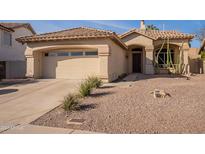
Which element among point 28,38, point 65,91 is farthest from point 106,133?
point 28,38

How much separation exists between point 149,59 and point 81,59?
1041 cm

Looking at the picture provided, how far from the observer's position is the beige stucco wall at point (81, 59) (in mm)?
14273

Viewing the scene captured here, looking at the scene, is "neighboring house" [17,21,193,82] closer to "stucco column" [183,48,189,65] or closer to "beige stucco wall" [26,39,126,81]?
"beige stucco wall" [26,39,126,81]

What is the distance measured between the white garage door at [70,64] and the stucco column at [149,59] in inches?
393

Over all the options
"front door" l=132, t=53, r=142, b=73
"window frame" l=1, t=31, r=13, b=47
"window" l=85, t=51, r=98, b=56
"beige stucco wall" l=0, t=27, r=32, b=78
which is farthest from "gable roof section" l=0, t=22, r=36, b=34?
"front door" l=132, t=53, r=142, b=73

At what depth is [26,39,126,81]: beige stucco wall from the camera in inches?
562

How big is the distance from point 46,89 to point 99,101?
4181mm

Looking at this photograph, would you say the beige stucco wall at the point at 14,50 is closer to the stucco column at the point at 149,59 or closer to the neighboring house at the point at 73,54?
the neighboring house at the point at 73,54

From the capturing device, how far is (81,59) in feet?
50.8

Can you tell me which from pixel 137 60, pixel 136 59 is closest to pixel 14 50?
pixel 136 59

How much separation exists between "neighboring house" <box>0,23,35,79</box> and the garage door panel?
5957 millimetres

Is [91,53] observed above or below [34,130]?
above

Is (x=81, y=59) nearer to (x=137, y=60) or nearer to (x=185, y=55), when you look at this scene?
(x=137, y=60)

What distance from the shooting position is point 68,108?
281 inches
